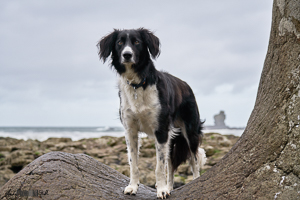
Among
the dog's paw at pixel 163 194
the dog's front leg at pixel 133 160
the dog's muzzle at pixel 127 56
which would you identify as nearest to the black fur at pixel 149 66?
the dog's muzzle at pixel 127 56

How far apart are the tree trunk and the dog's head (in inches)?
64.4

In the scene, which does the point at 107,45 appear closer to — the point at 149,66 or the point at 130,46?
the point at 130,46

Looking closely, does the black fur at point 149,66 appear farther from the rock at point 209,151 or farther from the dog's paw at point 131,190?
the rock at point 209,151

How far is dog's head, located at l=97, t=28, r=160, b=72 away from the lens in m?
4.42

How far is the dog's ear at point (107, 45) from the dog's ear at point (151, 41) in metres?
0.39

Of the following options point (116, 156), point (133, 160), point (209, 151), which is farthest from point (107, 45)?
point (116, 156)

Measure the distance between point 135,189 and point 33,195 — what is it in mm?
1245

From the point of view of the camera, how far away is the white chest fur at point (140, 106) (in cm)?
446

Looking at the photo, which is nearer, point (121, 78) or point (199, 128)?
point (121, 78)

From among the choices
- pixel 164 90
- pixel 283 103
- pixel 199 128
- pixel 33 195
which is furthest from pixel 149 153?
pixel 283 103

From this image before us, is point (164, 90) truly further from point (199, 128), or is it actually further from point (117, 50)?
point (199, 128)

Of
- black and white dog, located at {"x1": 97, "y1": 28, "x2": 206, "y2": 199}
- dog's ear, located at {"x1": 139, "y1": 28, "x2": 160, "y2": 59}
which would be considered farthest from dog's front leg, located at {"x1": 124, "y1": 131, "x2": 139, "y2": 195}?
dog's ear, located at {"x1": 139, "y1": 28, "x2": 160, "y2": 59}

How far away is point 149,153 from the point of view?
11414 mm

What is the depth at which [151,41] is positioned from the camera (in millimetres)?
4672
